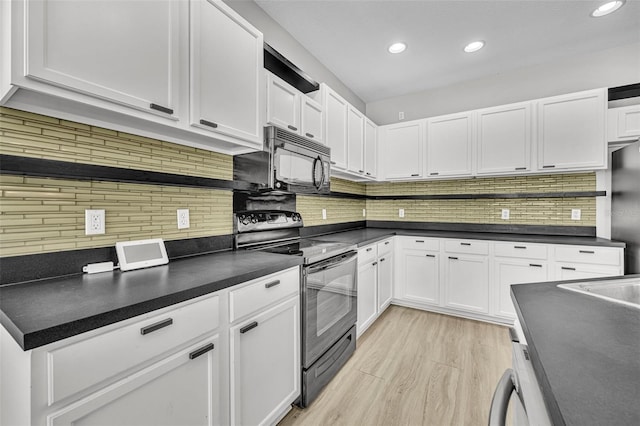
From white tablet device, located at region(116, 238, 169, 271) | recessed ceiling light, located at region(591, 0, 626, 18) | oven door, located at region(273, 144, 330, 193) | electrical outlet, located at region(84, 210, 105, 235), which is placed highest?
recessed ceiling light, located at region(591, 0, 626, 18)

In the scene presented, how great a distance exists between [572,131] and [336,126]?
2.33 m

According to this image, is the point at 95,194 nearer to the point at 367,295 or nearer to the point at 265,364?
the point at 265,364

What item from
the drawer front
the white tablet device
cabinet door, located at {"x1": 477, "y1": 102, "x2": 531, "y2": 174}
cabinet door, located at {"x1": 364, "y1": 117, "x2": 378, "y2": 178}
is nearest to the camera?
the white tablet device

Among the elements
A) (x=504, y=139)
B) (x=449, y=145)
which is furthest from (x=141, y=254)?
(x=504, y=139)

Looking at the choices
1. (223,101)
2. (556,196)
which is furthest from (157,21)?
(556,196)

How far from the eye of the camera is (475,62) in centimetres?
303

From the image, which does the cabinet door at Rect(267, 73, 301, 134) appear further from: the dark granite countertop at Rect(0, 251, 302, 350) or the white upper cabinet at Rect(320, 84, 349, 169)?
the dark granite countertop at Rect(0, 251, 302, 350)

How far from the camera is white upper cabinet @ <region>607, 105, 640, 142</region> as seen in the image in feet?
8.48

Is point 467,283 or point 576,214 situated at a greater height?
point 576,214

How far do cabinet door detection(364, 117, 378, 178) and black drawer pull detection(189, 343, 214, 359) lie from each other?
2.65 metres

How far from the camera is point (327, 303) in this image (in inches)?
76.1

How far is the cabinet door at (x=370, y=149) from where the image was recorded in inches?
134

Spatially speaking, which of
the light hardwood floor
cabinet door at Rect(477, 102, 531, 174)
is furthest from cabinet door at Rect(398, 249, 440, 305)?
cabinet door at Rect(477, 102, 531, 174)

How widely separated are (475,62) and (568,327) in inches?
127
